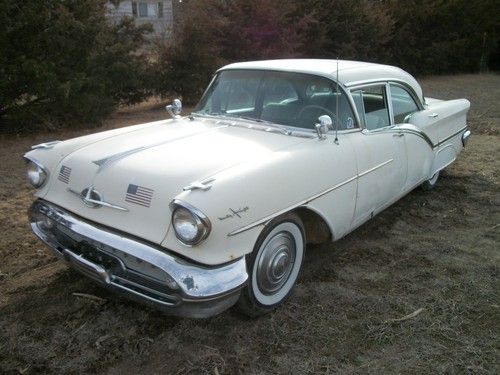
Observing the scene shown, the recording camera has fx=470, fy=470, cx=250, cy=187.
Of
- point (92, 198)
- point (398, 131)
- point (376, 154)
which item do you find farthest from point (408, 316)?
point (92, 198)

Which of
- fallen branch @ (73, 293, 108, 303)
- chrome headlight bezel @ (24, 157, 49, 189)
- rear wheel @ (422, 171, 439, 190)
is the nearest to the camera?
fallen branch @ (73, 293, 108, 303)

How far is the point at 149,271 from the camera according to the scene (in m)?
2.59

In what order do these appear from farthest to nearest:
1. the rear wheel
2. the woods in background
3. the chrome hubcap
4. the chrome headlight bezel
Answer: the woods in background < the rear wheel < the chrome headlight bezel < the chrome hubcap

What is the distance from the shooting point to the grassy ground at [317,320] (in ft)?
8.45

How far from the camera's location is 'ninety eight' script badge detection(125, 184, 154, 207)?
2641 millimetres

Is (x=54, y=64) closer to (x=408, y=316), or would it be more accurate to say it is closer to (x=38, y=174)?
(x=38, y=174)

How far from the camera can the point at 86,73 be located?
826 cm

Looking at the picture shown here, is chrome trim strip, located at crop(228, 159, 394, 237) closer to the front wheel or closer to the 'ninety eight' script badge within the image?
the front wheel

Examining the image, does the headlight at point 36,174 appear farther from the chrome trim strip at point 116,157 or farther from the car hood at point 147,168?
the chrome trim strip at point 116,157

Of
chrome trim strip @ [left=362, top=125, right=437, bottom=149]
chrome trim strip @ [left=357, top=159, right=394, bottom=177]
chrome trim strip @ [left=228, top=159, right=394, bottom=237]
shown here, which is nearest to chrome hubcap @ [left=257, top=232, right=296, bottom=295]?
chrome trim strip @ [left=228, top=159, right=394, bottom=237]

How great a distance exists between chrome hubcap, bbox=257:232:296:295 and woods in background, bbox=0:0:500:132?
5.56 meters

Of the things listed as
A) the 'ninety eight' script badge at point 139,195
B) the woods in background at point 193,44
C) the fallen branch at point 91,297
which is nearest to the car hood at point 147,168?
the 'ninety eight' script badge at point 139,195

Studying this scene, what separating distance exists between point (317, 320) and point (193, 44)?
9146 millimetres

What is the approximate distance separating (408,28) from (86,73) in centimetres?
1390
